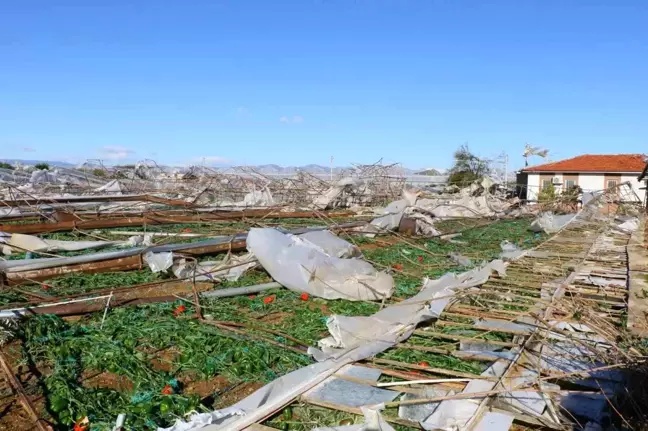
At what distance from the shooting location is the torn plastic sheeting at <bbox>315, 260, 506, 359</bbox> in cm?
395

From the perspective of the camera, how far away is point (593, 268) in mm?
7281

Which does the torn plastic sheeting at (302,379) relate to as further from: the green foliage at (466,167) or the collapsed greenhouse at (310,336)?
the green foliage at (466,167)

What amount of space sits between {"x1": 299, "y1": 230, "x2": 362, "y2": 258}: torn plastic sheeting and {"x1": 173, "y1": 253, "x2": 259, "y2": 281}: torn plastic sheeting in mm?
709

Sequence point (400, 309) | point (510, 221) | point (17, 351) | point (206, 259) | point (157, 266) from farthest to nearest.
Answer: point (510, 221) < point (206, 259) < point (157, 266) < point (400, 309) < point (17, 351)

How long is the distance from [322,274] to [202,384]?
224 centimetres

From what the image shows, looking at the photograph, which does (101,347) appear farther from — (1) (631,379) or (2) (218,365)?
(1) (631,379)

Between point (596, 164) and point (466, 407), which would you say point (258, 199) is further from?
point (596, 164)

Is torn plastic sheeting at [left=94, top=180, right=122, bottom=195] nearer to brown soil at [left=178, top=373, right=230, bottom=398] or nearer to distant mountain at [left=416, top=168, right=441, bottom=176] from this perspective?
brown soil at [left=178, top=373, right=230, bottom=398]

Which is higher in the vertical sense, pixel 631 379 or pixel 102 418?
pixel 631 379

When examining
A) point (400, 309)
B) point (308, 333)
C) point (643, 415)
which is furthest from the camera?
point (400, 309)

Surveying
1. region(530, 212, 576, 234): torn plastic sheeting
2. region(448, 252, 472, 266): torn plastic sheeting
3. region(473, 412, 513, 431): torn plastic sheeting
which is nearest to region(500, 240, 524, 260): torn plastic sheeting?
region(448, 252, 472, 266): torn plastic sheeting

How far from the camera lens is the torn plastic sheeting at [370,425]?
2.48 m

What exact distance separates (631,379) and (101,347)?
3276mm

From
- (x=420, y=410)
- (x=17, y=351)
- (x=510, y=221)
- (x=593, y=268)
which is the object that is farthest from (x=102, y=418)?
(x=510, y=221)
